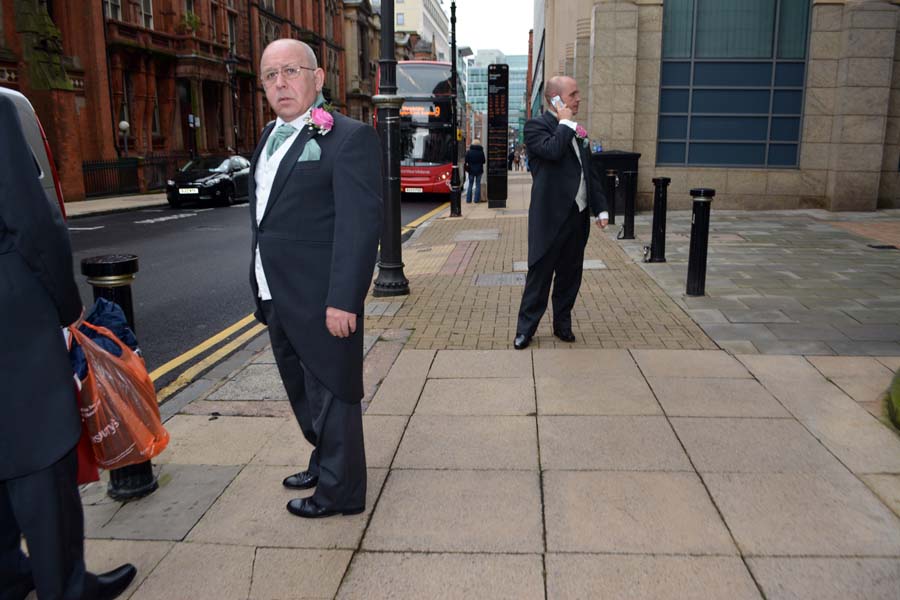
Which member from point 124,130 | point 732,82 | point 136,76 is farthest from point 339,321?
point 136,76

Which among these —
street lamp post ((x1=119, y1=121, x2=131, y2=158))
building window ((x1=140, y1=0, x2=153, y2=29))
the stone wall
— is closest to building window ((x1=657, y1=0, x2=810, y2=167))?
the stone wall

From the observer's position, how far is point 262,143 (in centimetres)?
312

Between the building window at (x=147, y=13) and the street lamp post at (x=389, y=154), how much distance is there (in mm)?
26184

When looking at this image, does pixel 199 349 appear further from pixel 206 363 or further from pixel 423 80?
pixel 423 80

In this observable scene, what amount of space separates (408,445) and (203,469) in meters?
1.02

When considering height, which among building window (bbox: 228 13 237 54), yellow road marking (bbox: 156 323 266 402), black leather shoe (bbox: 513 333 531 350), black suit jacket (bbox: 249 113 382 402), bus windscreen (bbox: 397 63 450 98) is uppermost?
building window (bbox: 228 13 237 54)

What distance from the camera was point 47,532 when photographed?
2.35 metres

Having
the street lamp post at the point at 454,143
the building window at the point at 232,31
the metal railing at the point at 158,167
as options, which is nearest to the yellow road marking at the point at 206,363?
the street lamp post at the point at 454,143

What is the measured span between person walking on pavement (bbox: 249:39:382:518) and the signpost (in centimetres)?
1640

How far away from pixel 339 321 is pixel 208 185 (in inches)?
750

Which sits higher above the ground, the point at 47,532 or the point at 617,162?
the point at 617,162

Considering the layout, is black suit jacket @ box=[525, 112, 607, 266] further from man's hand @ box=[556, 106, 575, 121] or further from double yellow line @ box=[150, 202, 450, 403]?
double yellow line @ box=[150, 202, 450, 403]

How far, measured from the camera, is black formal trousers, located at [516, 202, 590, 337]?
5582 mm

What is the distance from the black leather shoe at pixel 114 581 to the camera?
8.47 feet
